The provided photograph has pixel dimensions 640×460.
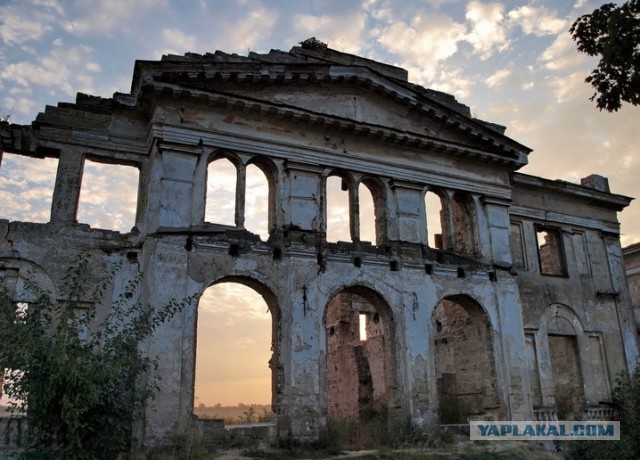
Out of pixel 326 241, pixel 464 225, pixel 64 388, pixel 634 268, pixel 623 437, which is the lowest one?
pixel 623 437

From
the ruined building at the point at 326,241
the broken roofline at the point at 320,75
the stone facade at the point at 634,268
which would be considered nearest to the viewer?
the ruined building at the point at 326,241

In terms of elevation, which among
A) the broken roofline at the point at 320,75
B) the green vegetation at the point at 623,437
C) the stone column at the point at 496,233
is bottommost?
the green vegetation at the point at 623,437

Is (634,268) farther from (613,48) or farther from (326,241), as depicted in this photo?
(613,48)

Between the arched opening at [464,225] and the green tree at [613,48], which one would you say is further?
the arched opening at [464,225]

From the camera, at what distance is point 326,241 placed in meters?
13.5

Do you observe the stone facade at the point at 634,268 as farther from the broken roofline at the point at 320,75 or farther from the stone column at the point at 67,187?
the stone column at the point at 67,187

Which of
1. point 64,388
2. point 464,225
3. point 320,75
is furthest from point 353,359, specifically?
point 64,388

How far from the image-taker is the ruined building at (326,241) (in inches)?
469

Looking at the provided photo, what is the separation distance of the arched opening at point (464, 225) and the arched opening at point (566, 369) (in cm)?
367

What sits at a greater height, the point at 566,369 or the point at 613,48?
the point at 613,48

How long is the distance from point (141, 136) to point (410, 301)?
7.42 meters

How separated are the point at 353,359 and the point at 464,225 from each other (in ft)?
18.3

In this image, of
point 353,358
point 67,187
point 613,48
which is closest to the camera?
point 613,48

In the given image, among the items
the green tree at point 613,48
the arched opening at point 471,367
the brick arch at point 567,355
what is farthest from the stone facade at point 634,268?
the green tree at point 613,48
